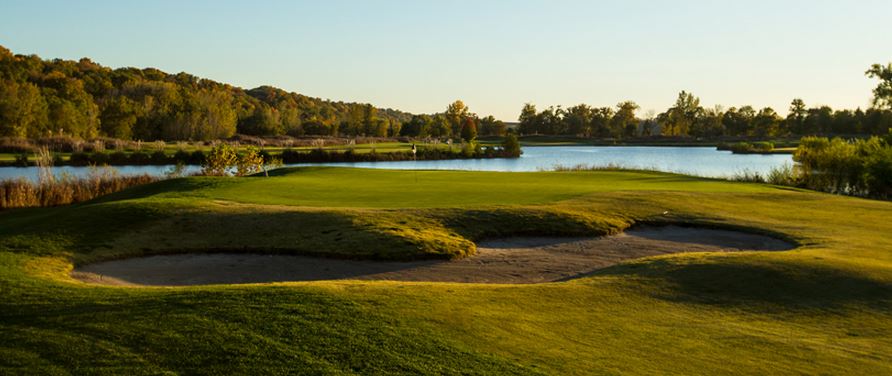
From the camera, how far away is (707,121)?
164 metres

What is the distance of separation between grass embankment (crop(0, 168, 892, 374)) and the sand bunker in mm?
569

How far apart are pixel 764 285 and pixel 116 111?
10237 cm

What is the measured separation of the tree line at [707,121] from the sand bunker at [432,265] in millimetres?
120444

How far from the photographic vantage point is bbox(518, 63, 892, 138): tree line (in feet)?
415

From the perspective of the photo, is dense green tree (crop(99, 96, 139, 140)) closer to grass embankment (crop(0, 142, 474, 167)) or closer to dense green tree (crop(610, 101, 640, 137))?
grass embankment (crop(0, 142, 474, 167))

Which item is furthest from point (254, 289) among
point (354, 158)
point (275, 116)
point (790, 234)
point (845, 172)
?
point (275, 116)

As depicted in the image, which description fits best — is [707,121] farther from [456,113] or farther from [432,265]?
[432,265]

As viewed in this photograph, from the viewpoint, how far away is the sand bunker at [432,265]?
12.5m

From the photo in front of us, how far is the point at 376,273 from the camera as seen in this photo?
1285cm

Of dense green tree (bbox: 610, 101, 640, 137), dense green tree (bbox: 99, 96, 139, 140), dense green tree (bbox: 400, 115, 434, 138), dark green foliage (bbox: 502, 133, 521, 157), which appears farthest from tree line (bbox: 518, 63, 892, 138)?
dense green tree (bbox: 99, 96, 139, 140)

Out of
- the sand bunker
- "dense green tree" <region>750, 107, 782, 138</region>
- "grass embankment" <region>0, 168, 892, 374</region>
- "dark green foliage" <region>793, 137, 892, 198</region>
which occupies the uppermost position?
"dense green tree" <region>750, 107, 782, 138</region>

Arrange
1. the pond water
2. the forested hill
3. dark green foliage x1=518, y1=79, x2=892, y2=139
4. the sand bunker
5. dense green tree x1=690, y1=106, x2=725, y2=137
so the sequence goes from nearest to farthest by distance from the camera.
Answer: the sand bunker < the pond water < the forested hill < dark green foliage x1=518, y1=79, x2=892, y2=139 < dense green tree x1=690, y1=106, x2=725, y2=137

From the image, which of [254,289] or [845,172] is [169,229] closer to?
[254,289]

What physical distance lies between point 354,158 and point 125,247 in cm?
5821
